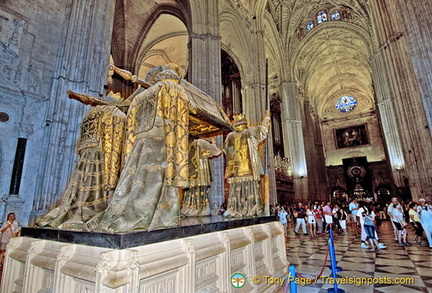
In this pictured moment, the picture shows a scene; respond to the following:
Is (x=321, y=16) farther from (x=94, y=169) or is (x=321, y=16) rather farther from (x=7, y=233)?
(x=7, y=233)

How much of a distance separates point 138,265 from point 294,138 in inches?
734

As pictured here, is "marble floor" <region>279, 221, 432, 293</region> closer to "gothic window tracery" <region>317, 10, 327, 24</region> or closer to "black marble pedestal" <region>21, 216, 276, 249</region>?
"black marble pedestal" <region>21, 216, 276, 249</region>

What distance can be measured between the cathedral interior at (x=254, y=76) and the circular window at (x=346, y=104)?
6.1 inches

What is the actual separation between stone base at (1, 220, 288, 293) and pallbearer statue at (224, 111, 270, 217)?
3.68 ft

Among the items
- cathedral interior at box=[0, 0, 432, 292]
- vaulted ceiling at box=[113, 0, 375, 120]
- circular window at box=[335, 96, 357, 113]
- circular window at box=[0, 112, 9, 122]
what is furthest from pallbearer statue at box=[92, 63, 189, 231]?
circular window at box=[335, 96, 357, 113]

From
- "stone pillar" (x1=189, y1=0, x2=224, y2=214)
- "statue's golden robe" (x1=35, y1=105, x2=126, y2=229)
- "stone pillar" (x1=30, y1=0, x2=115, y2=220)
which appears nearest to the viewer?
"statue's golden robe" (x1=35, y1=105, x2=126, y2=229)

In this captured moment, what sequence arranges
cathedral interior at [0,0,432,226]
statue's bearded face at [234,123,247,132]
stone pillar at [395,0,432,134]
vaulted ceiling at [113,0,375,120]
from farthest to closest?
vaulted ceiling at [113,0,375,120] < stone pillar at [395,0,432,134] < cathedral interior at [0,0,432,226] < statue's bearded face at [234,123,247,132]

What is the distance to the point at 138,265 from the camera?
1254mm

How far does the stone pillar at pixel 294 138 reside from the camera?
1753cm

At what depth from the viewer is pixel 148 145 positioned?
1923mm

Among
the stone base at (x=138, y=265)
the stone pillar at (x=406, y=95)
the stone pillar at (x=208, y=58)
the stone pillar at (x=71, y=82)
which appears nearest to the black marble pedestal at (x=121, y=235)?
the stone base at (x=138, y=265)

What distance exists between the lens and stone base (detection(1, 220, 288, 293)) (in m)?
1.23

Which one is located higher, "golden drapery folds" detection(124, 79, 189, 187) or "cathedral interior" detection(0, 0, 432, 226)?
"cathedral interior" detection(0, 0, 432, 226)

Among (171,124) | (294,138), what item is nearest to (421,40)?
(171,124)
